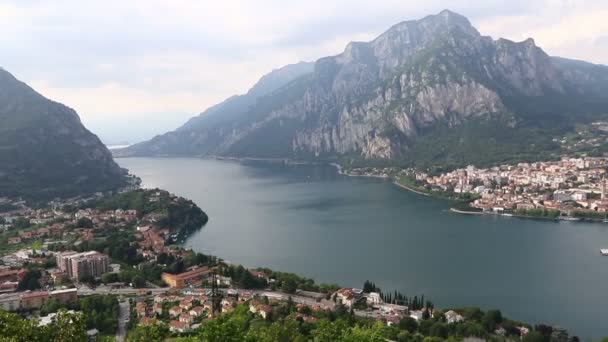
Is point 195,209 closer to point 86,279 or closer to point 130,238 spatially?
point 130,238

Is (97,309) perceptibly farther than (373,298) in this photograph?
No

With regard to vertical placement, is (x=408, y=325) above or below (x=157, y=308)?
above

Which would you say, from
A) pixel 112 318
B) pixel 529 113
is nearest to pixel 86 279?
pixel 112 318

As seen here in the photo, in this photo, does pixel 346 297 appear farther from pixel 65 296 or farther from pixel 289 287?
pixel 65 296

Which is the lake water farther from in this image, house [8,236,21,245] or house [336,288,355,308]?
house [8,236,21,245]

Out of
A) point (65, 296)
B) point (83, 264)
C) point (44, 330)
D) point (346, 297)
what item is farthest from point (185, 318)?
point (44, 330)

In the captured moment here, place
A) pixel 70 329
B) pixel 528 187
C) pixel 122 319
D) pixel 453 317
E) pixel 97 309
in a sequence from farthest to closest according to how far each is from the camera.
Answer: pixel 528 187
pixel 97 309
pixel 122 319
pixel 453 317
pixel 70 329

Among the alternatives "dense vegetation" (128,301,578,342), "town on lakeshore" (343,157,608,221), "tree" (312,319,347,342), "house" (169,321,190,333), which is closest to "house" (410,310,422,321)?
"dense vegetation" (128,301,578,342)

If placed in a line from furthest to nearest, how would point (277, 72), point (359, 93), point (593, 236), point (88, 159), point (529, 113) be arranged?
point (277, 72) < point (359, 93) < point (529, 113) < point (88, 159) < point (593, 236)
